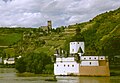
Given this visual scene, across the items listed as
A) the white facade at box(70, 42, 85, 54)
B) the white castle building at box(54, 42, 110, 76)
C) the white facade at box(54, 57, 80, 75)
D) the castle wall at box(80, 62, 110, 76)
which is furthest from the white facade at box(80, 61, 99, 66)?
the white facade at box(70, 42, 85, 54)

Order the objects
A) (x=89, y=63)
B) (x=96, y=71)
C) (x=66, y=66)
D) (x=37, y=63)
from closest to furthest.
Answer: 1. (x=96, y=71)
2. (x=89, y=63)
3. (x=66, y=66)
4. (x=37, y=63)

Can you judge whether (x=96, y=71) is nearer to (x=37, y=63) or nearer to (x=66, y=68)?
(x=66, y=68)

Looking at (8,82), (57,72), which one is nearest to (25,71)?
(57,72)

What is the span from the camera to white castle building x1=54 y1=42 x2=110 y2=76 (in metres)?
75.2

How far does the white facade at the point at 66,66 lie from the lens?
7750 cm

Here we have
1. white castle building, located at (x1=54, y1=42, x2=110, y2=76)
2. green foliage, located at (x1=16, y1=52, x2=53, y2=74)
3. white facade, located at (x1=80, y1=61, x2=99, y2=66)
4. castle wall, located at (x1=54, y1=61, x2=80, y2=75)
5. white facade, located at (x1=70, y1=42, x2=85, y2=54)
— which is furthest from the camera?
green foliage, located at (x1=16, y1=52, x2=53, y2=74)

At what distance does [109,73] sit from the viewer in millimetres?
75250

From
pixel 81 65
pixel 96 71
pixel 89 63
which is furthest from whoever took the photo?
pixel 81 65

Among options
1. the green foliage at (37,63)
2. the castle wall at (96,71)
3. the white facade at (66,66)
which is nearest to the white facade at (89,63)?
the castle wall at (96,71)

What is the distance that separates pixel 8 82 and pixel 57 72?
18.7m

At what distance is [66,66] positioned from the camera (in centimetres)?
7850

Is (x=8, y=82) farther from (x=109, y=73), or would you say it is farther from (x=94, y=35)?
(x=94, y=35)

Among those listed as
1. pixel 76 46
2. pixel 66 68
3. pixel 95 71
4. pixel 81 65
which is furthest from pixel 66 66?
pixel 76 46

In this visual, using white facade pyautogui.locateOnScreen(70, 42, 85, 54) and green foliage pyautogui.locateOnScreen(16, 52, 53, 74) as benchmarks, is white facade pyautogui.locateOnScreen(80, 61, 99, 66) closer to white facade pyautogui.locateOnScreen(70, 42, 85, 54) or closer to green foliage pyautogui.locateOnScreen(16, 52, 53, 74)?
white facade pyautogui.locateOnScreen(70, 42, 85, 54)
